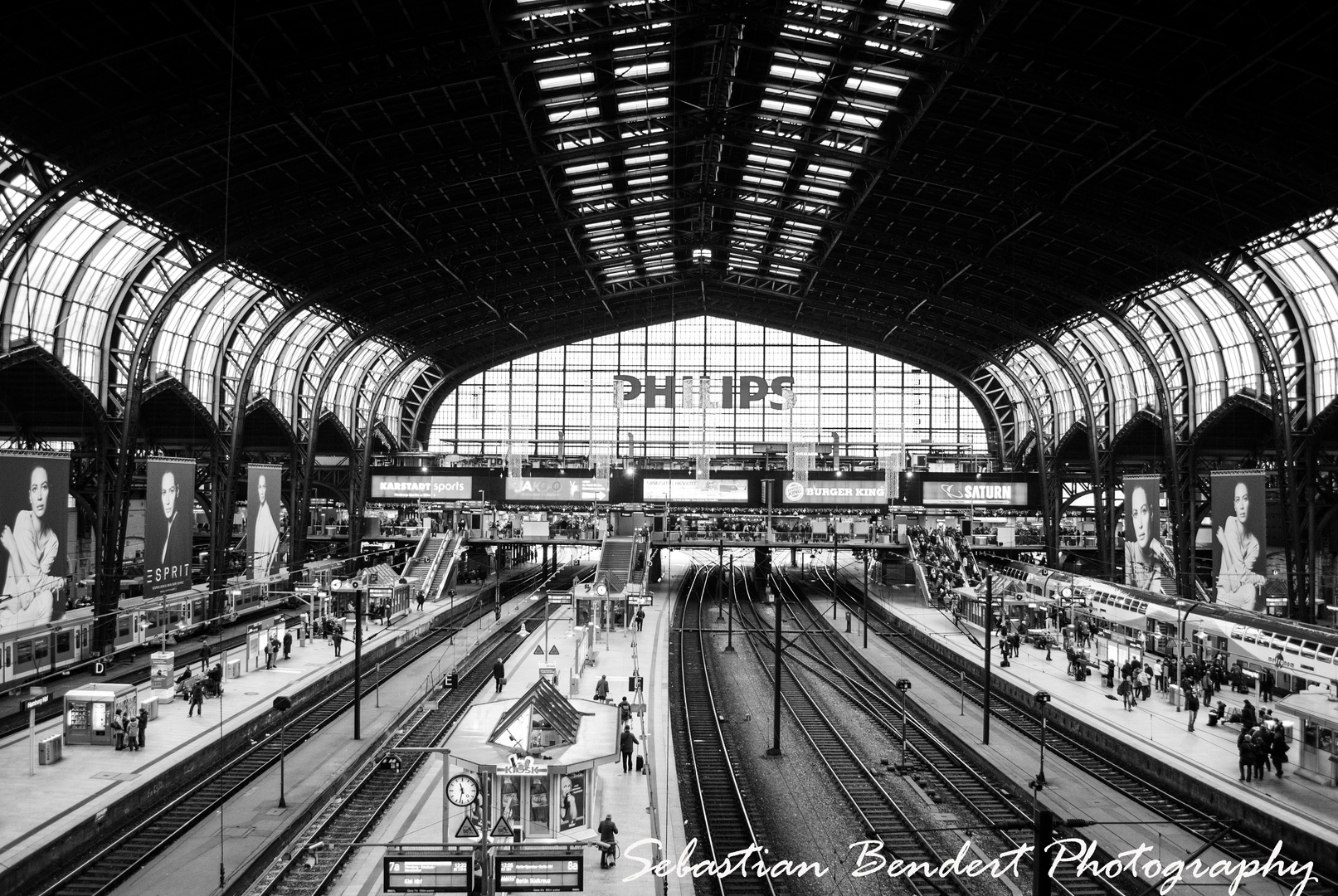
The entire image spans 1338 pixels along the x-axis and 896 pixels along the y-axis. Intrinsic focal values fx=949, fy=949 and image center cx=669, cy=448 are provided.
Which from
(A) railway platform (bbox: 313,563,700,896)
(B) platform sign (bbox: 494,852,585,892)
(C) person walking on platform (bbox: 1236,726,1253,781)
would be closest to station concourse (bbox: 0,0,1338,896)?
(B) platform sign (bbox: 494,852,585,892)

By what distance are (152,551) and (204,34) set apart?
18.7 metres

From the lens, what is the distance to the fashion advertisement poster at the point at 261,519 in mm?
42031

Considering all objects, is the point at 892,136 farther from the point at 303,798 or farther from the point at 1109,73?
the point at 303,798

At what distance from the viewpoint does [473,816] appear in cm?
1838

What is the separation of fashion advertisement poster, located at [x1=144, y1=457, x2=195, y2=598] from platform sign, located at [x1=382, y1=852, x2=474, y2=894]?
24614 millimetres

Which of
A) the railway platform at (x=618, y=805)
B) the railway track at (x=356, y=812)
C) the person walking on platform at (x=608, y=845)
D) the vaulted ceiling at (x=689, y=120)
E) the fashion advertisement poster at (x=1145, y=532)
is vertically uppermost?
the vaulted ceiling at (x=689, y=120)

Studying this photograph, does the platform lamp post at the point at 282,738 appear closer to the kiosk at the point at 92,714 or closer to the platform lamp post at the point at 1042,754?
the kiosk at the point at 92,714

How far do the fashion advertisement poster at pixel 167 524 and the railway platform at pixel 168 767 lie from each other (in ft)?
15.6

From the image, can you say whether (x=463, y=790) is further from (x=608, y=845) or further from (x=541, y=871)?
(x=541, y=871)

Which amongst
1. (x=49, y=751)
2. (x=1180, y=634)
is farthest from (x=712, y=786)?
(x=1180, y=634)

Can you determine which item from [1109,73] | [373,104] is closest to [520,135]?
[373,104]

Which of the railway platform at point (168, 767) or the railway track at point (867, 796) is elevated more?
the railway platform at point (168, 767)

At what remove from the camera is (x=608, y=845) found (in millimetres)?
17234

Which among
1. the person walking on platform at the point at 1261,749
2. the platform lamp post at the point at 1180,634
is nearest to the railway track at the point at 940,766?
the person walking on platform at the point at 1261,749
